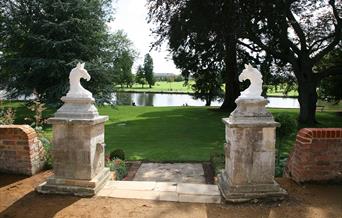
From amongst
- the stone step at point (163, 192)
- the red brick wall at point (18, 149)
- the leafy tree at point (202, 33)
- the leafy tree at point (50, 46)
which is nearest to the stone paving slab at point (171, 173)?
the stone step at point (163, 192)

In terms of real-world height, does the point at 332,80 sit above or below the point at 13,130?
above

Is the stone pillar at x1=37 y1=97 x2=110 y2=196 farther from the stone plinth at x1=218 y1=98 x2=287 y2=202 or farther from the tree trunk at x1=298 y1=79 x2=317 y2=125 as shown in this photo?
the tree trunk at x1=298 y1=79 x2=317 y2=125

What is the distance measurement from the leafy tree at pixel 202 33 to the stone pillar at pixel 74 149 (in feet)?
38.6

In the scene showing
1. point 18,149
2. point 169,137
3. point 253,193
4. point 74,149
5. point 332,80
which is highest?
point 332,80

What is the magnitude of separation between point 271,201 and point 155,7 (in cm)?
1632

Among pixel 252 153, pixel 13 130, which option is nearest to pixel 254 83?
pixel 252 153

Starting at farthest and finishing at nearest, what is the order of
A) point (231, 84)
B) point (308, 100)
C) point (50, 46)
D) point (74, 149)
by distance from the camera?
1. point (231, 84)
2. point (308, 100)
3. point (50, 46)
4. point (74, 149)

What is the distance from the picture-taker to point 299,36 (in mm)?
18031

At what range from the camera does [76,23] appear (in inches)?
711

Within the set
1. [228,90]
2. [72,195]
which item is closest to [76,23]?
[228,90]

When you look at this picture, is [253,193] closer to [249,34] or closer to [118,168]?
[118,168]

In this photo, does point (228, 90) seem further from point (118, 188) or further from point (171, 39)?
point (118, 188)

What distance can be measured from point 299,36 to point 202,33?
18.0 ft

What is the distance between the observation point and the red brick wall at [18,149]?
5.88 m
